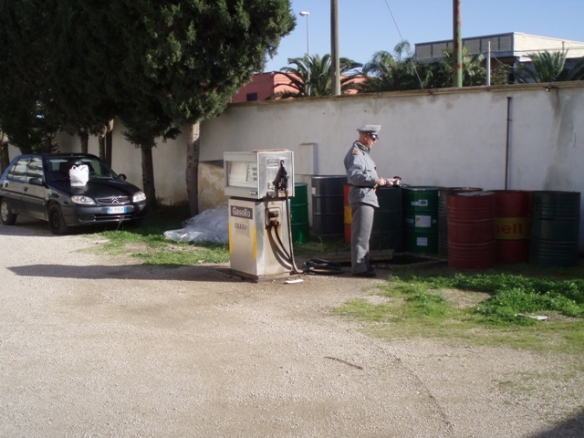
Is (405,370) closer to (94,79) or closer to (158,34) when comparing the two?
(158,34)

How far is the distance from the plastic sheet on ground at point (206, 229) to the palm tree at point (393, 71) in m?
20.7

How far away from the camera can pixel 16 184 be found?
643 inches

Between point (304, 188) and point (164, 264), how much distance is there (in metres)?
3.03

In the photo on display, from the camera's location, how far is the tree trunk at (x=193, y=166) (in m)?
16.3

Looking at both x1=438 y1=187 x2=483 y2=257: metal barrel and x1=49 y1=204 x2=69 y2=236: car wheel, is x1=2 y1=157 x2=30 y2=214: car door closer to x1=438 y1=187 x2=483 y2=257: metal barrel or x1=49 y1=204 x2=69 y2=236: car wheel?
x1=49 y1=204 x2=69 y2=236: car wheel

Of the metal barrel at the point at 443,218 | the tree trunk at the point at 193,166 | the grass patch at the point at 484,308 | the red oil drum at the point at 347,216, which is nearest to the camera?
the grass patch at the point at 484,308

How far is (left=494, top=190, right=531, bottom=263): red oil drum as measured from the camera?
10.3 metres

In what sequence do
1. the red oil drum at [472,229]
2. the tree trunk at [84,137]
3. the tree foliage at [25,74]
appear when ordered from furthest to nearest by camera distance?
the tree trunk at [84,137] < the tree foliage at [25,74] < the red oil drum at [472,229]

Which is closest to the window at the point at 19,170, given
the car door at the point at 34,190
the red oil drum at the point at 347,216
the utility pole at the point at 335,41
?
the car door at the point at 34,190

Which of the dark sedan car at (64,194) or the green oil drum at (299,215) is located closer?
the green oil drum at (299,215)

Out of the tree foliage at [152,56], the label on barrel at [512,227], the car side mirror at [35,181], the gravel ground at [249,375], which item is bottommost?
the gravel ground at [249,375]

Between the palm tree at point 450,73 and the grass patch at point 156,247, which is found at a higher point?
the palm tree at point 450,73

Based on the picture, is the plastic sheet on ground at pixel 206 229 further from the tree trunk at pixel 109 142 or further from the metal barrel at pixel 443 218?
the tree trunk at pixel 109 142

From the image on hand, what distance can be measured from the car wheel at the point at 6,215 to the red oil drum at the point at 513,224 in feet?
37.0
